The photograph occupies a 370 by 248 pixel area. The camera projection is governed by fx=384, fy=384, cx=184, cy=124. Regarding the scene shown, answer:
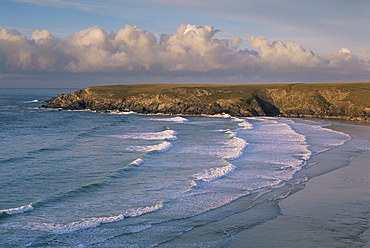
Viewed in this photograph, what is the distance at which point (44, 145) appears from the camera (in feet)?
136

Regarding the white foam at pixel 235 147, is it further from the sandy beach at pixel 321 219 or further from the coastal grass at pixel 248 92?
the coastal grass at pixel 248 92

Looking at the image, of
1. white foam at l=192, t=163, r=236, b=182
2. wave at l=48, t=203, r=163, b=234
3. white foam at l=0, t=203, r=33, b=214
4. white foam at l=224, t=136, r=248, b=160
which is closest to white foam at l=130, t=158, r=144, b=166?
white foam at l=192, t=163, r=236, b=182

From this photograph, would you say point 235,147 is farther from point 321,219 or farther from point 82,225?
point 82,225

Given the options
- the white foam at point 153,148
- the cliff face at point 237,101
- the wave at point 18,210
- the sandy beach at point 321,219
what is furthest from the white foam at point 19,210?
the cliff face at point 237,101

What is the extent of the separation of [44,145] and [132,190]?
2090cm

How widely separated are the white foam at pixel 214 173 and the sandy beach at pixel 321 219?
6258mm

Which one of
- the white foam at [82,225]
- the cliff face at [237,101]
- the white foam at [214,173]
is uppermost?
the cliff face at [237,101]

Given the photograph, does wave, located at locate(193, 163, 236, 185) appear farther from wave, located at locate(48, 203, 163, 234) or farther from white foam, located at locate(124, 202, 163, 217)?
wave, located at locate(48, 203, 163, 234)

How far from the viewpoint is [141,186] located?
25.3m

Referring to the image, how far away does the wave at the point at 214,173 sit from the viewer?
27.8m

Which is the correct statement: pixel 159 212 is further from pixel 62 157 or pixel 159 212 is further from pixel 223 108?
pixel 223 108

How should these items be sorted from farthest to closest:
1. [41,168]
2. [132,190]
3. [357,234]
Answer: [41,168] → [132,190] → [357,234]

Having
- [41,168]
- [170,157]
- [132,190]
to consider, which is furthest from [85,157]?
[132,190]

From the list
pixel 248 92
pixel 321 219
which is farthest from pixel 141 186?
pixel 248 92
